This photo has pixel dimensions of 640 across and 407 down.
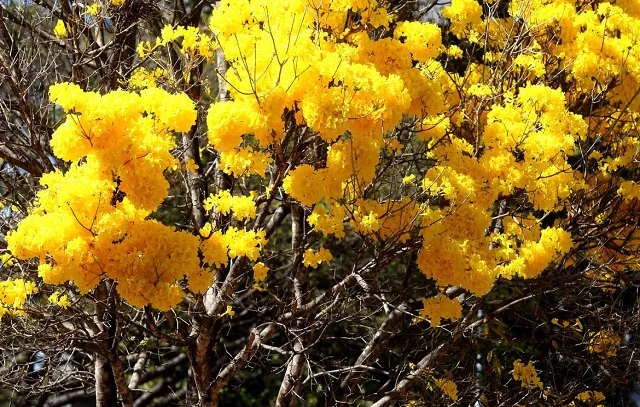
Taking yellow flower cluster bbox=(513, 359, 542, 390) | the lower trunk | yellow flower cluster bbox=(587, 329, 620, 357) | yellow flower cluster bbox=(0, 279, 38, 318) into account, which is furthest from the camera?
yellow flower cluster bbox=(587, 329, 620, 357)

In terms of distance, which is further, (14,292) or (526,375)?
(526,375)

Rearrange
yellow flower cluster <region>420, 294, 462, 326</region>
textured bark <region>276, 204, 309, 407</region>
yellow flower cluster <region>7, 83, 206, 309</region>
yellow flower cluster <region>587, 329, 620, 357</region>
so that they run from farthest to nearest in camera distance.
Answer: yellow flower cluster <region>587, 329, 620, 357</region> → textured bark <region>276, 204, 309, 407</region> → yellow flower cluster <region>420, 294, 462, 326</region> → yellow flower cluster <region>7, 83, 206, 309</region>

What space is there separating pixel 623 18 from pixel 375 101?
2.81 meters

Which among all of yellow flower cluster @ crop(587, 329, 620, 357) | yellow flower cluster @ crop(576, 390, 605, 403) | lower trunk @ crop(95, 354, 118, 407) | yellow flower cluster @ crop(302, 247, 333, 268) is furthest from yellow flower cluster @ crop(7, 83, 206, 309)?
yellow flower cluster @ crop(576, 390, 605, 403)

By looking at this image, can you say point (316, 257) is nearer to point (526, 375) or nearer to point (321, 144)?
point (321, 144)

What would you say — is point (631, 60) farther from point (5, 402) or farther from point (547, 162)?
point (5, 402)

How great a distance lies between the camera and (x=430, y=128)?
486cm

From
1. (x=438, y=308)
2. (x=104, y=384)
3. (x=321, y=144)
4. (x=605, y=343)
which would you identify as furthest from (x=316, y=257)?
(x=605, y=343)

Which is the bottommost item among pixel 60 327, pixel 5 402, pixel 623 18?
pixel 5 402

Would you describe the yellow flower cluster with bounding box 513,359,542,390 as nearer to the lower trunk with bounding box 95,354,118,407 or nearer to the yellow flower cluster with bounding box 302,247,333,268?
the yellow flower cluster with bounding box 302,247,333,268

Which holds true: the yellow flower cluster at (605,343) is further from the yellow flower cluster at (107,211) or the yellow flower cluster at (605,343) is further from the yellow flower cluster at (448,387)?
the yellow flower cluster at (107,211)

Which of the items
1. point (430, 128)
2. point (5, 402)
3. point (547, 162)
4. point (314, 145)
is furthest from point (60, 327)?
point (5, 402)

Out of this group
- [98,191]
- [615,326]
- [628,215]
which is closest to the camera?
[98,191]

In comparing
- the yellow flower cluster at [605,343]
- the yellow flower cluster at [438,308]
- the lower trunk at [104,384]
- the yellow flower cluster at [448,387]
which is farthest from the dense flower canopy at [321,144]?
the lower trunk at [104,384]
